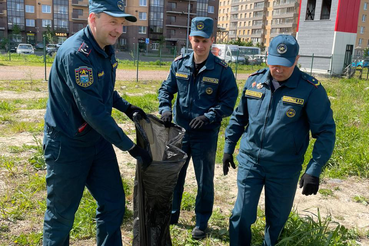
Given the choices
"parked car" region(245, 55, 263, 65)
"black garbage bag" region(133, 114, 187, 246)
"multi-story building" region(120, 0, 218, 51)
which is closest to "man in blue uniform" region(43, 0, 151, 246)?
"black garbage bag" region(133, 114, 187, 246)

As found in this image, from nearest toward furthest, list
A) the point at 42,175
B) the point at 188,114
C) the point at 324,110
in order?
1. the point at 324,110
2. the point at 188,114
3. the point at 42,175

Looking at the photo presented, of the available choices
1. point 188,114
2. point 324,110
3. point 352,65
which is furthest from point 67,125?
point 352,65

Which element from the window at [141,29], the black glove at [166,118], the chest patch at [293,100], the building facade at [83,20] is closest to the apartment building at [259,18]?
the building facade at [83,20]

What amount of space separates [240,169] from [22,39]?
61473 millimetres

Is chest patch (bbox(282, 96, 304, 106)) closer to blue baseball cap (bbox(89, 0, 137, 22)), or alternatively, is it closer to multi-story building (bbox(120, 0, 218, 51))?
blue baseball cap (bbox(89, 0, 137, 22))

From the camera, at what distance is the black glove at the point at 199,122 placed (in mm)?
3078

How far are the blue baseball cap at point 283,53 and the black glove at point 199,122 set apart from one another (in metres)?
0.82

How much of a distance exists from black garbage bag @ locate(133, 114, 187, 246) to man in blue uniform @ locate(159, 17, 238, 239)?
495 millimetres

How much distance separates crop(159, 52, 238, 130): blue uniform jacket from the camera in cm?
328

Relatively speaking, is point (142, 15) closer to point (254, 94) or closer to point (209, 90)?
point (209, 90)

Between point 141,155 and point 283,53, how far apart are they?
132 centimetres

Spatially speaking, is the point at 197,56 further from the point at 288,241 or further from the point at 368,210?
the point at 368,210

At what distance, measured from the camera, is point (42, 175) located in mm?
4473

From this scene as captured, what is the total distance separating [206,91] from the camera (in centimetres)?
329
